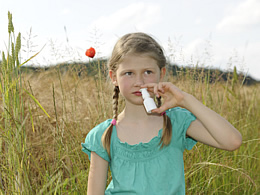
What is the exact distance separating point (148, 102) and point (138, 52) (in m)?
0.25

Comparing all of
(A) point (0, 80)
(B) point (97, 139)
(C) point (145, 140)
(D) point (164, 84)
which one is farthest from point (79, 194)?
(D) point (164, 84)

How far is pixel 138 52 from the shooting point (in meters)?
1.42

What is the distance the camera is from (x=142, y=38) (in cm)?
152

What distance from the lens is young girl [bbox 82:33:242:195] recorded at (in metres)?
1.39

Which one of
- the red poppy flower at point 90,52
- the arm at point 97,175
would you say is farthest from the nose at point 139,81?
the red poppy flower at point 90,52

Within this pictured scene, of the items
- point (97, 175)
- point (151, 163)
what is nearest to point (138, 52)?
point (151, 163)

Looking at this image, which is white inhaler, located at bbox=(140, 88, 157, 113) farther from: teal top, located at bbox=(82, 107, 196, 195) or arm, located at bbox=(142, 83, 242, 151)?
teal top, located at bbox=(82, 107, 196, 195)

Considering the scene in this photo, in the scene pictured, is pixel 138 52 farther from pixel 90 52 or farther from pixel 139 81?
pixel 90 52

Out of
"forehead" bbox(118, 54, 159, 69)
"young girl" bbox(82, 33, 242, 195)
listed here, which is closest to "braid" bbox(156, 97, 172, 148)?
"young girl" bbox(82, 33, 242, 195)

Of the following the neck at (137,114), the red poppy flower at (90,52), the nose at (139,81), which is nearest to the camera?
the nose at (139,81)

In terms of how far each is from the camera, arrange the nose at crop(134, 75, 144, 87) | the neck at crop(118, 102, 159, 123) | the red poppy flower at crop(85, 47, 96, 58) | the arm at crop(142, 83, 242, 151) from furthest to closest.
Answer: the red poppy flower at crop(85, 47, 96, 58), the neck at crop(118, 102, 159, 123), the nose at crop(134, 75, 144, 87), the arm at crop(142, 83, 242, 151)

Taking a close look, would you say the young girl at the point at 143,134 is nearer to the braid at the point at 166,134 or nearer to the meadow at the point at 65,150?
the braid at the point at 166,134

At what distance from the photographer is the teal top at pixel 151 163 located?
1410mm

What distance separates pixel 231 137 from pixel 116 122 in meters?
0.56
